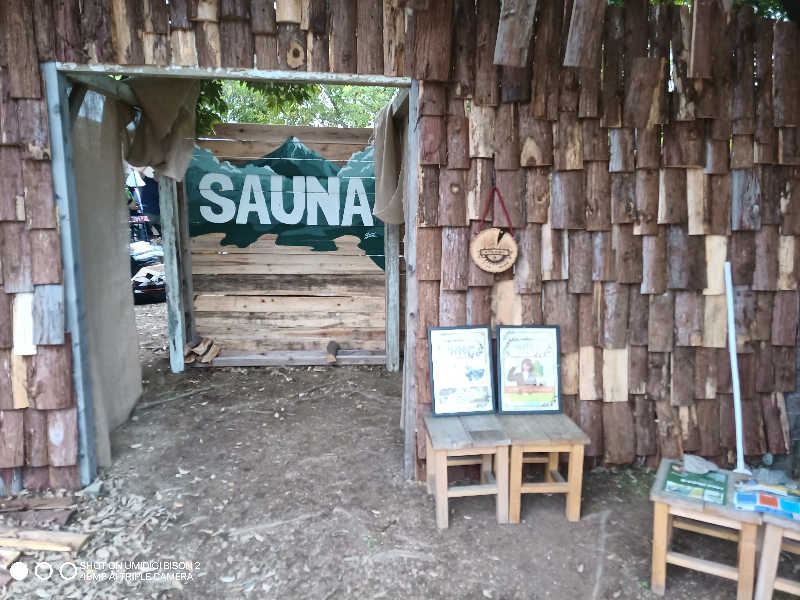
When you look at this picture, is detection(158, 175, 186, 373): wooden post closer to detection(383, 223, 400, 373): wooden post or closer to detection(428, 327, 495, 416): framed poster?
detection(383, 223, 400, 373): wooden post

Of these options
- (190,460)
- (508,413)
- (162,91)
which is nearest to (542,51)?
(508,413)

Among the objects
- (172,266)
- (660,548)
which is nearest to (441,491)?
(660,548)

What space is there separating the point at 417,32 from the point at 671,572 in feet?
10.4

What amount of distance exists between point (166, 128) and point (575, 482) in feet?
12.5

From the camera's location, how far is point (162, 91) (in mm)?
4152

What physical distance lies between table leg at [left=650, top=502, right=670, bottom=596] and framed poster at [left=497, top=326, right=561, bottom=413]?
0.98 meters

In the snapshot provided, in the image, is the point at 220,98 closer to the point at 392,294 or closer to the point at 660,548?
the point at 392,294

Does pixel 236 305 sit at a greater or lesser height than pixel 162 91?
lesser

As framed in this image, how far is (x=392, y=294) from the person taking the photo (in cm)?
600

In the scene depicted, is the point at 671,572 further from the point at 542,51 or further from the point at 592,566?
the point at 542,51

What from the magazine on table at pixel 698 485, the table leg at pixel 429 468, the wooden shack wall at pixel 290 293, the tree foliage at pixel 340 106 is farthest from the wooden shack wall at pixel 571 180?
the tree foliage at pixel 340 106

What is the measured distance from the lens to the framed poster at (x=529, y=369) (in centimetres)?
346

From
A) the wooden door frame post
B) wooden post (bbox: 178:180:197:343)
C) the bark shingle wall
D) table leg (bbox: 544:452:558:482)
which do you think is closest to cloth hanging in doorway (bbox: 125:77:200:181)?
wooden post (bbox: 178:180:197:343)

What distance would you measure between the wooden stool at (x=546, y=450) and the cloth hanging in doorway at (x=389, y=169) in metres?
2.19
